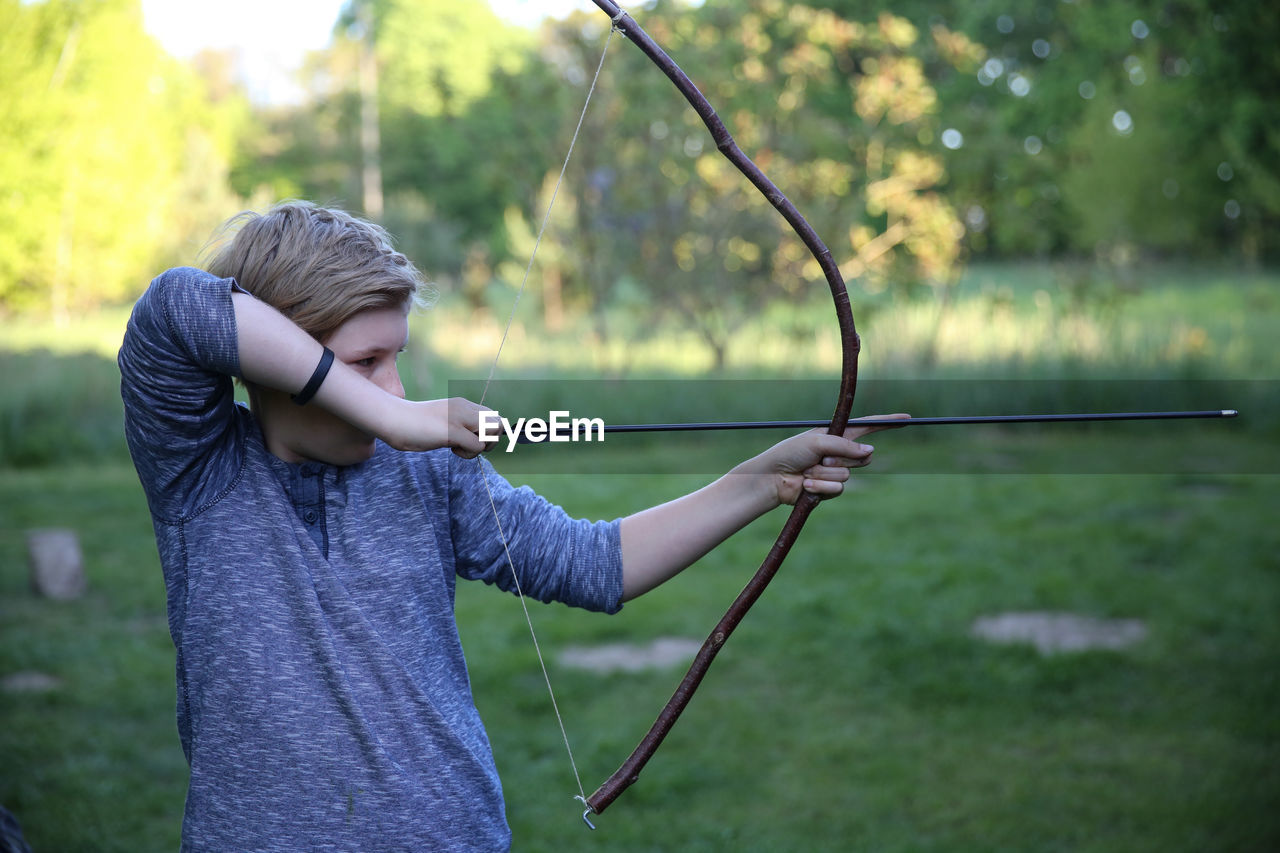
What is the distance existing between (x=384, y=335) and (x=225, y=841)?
614 millimetres

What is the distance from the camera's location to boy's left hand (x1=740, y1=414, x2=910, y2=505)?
1.33 meters

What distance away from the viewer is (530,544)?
4.70ft

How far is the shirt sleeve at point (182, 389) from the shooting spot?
3.82 ft

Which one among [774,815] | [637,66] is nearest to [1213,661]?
[774,815]

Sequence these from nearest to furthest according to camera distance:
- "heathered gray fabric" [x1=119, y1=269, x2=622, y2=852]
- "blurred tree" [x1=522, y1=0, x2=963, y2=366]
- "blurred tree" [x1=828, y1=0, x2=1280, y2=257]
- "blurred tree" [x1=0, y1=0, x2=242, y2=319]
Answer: "heathered gray fabric" [x1=119, y1=269, x2=622, y2=852] < "blurred tree" [x1=522, y1=0, x2=963, y2=366] < "blurred tree" [x1=828, y1=0, x2=1280, y2=257] < "blurred tree" [x1=0, y1=0, x2=242, y2=319]

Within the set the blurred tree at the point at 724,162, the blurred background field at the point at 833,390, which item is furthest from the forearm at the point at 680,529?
the blurred tree at the point at 724,162

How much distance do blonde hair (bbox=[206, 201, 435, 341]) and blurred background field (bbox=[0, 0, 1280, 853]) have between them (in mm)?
799

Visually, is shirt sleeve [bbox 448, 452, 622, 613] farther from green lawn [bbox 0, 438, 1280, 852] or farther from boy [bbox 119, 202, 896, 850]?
green lawn [bbox 0, 438, 1280, 852]

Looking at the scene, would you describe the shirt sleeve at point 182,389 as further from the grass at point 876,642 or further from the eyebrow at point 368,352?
the grass at point 876,642

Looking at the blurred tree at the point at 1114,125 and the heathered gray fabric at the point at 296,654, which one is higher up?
the blurred tree at the point at 1114,125

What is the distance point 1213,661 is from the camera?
3.84 meters

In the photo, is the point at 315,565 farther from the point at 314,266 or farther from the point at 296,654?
the point at 314,266

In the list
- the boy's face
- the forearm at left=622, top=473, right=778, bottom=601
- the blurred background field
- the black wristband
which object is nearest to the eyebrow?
the boy's face

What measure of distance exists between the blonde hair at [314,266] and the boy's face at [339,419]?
2cm
